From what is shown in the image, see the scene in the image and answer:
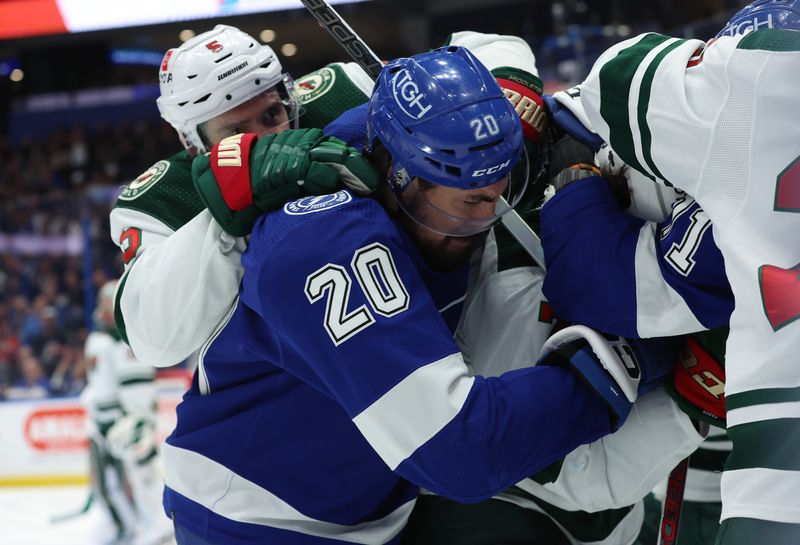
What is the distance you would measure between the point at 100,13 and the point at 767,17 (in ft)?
29.1

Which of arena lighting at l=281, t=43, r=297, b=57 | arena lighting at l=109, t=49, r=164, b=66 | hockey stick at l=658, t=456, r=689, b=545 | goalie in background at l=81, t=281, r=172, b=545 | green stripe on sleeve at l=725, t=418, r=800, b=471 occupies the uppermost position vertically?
green stripe on sleeve at l=725, t=418, r=800, b=471

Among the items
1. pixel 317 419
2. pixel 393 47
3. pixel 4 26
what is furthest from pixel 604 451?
pixel 4 26

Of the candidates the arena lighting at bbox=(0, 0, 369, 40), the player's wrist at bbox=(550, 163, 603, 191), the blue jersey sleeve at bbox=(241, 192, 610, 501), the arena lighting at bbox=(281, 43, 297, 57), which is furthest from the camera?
the arena lighting at bbox=(281, 43, 297, 57)

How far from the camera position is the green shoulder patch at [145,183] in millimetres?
2195

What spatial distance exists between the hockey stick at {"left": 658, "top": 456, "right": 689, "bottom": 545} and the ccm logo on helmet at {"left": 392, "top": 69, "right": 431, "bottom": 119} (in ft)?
2.60

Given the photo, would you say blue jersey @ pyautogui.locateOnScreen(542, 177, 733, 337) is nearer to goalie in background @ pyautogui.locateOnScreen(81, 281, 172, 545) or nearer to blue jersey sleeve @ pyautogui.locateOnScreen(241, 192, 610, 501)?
blue jersey sleeve @ pyautogui.locateOnScreen(241, 192, 610, 501)

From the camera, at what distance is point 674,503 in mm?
1773

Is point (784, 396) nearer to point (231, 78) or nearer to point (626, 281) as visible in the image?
point (626, 281)

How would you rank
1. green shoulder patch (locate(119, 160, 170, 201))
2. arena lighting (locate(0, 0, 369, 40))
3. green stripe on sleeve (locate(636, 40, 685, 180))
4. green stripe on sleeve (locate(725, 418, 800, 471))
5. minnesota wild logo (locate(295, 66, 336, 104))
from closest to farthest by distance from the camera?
green stripe on sleeve (locate(725, 418, 800, 471)) < green stripe on sleeve (locate(636, 40, 685, 180)) < green shoulder patch (locate(119, 160, 170, 201)) < minnesota wild logo (locate(295, 66, 336, 104)) < arena lighting (locate(0, 0, 369, 40))

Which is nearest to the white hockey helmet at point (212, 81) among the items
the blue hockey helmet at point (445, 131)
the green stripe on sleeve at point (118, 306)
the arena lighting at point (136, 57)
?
the green stripe on sleeve at point (118, 306)

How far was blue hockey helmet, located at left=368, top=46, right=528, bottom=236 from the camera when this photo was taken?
1.48m

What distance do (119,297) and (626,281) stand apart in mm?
961

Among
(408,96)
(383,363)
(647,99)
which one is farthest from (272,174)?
(647,99)

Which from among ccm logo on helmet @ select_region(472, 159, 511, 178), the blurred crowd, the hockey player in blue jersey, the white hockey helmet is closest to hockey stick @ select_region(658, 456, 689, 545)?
the hockey player in blue jersey
